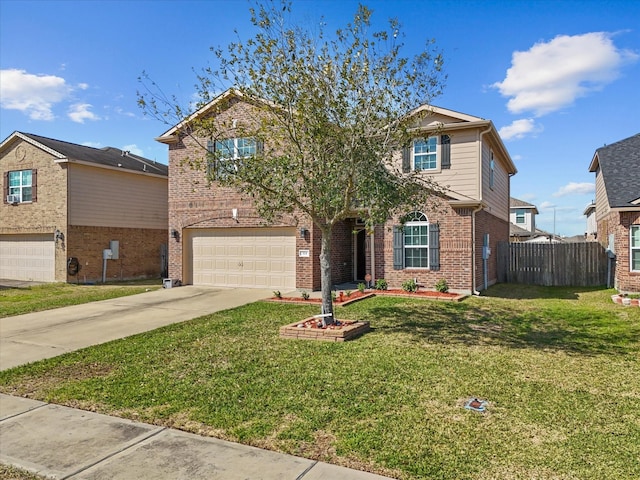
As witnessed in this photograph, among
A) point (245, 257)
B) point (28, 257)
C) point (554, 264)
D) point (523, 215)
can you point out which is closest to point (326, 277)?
point (245, 257)

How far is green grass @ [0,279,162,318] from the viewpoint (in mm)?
12141

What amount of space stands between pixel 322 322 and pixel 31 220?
55.3 ft

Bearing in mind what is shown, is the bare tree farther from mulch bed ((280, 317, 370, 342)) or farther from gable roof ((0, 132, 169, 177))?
gable roof ((0, 132, 169, 177))

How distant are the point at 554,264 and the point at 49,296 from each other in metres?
17.6

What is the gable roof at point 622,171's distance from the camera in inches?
538

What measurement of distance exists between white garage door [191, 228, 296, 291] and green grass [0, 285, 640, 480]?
559 cm

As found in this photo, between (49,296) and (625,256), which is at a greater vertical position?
(625,256)

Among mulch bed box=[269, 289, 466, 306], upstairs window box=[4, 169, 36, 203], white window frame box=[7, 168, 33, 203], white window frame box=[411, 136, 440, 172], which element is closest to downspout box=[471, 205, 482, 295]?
mulch bed box=[269, 289, 466, 306]

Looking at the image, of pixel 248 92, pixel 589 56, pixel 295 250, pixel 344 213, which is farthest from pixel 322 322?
pixel 589 56

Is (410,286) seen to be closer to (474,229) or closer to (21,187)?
(474,229)

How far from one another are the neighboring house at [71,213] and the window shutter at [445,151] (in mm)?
14061

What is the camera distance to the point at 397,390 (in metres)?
5.34

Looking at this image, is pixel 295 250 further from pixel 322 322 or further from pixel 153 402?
pixel 153 402

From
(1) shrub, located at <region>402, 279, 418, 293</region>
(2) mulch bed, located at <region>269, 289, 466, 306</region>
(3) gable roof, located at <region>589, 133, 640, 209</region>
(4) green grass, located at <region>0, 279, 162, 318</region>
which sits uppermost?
(3) gable roof, located at <region>589, 133, 640, 209</region>
